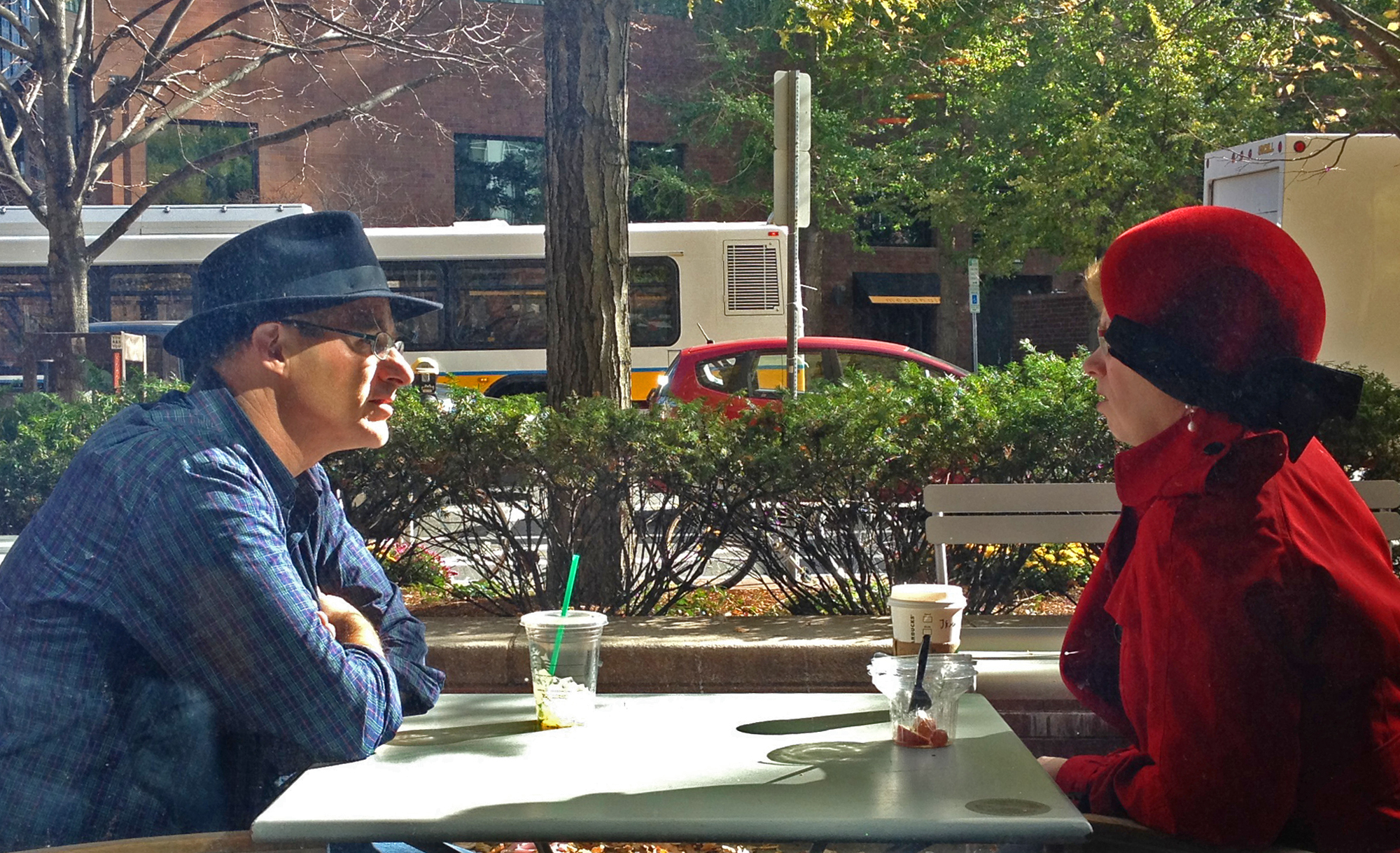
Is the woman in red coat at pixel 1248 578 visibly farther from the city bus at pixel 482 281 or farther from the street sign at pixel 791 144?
the city bus at pixel 482 281

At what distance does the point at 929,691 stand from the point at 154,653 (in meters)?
1.19

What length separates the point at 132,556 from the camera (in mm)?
1971

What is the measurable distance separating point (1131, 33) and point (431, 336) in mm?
10161

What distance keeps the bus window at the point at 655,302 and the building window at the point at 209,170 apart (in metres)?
6.45

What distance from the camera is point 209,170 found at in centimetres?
2170

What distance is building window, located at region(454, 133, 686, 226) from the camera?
24766 millimetres

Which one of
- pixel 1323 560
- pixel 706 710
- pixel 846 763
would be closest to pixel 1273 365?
pixel 1323 560

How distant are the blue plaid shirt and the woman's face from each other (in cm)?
127

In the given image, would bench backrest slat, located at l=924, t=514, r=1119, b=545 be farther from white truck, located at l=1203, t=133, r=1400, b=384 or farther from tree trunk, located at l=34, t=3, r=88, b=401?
tree trunk, located at l=34, t=3, r=88, b=401

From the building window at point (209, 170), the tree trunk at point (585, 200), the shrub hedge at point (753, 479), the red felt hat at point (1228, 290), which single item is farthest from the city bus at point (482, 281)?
the red felt hat at point (1228, 290)

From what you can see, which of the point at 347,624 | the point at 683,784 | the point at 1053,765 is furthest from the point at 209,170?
the point at 683,784

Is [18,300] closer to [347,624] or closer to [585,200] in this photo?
[585,200]

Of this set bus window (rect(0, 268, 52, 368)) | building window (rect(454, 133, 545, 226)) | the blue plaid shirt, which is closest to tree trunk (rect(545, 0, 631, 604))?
the blue plaid shirt

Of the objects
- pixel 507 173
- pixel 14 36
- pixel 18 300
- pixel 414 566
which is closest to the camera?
pixel 414 566
